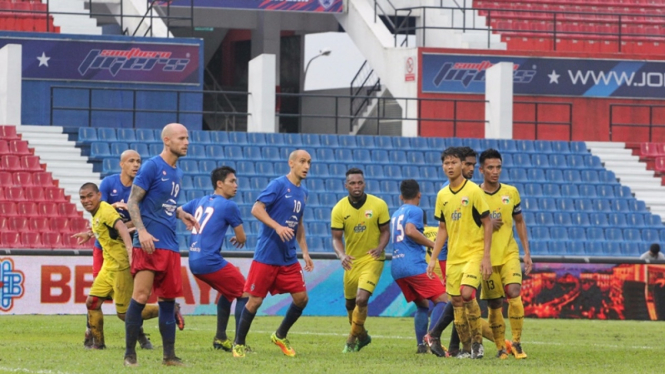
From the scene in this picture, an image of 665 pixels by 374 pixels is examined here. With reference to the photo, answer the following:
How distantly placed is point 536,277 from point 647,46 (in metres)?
15.5

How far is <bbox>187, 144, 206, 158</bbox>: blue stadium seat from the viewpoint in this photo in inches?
1035

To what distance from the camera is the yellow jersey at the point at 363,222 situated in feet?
44.0

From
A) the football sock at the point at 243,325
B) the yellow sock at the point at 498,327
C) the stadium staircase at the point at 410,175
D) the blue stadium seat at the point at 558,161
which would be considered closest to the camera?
the football sock at the point at 243,325

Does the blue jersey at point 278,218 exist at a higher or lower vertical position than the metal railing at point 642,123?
lower

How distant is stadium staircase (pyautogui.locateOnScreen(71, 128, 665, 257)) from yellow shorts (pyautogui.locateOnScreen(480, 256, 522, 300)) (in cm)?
1197

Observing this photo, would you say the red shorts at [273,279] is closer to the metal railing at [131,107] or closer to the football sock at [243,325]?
the football sock at [243,325]

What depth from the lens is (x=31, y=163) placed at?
2503 cm

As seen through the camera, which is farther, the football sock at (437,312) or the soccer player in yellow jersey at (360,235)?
the soccer player in yellow jersey at (360,235)

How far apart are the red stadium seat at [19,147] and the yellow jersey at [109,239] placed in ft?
42.6

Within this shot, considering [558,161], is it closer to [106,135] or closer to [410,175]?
[410,175]

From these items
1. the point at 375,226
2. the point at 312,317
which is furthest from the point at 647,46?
the point at 375,226

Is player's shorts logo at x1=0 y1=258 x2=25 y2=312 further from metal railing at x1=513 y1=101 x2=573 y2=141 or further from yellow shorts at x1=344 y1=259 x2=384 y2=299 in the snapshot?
metal railing at x1=513 y1=101 x2=573 y2=141

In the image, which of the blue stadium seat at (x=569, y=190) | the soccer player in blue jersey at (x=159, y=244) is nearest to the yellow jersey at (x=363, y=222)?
the soccer player in blue jersey at (x=159, y=244)

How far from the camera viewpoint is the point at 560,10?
35.5m
